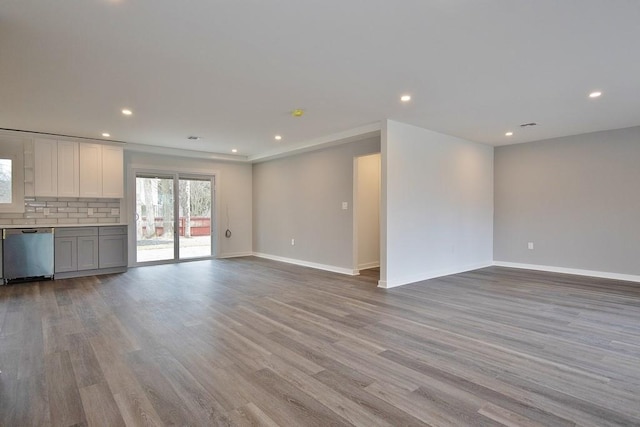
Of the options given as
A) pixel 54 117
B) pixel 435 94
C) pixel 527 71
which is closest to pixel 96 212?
pixel 54 117

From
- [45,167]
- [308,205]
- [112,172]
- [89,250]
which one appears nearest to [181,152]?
[112,172]

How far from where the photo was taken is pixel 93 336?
10.2ft

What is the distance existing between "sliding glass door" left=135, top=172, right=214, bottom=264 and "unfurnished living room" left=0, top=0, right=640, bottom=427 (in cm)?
4

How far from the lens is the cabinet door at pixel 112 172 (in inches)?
251

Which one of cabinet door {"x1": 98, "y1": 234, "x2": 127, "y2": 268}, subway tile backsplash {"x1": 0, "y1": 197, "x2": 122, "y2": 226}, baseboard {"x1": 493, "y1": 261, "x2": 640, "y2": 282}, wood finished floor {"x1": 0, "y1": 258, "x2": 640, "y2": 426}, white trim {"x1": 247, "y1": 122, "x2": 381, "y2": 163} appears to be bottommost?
wood finished floor {"x1": 0, "y1": 258, "x2": 640, "y2": 426}

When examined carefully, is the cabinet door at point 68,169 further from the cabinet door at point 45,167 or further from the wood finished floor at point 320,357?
the wood finished floor at point 320,357

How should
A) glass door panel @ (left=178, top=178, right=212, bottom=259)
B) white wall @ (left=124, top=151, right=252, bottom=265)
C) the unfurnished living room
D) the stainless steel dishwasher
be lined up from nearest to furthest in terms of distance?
the unfurnished living room, the stainless steel dishwasher, white wall @ (left=124, top=151, right=252, bottom=265), glass door panel @ (left=178, top=178, right=212, bottom=259)

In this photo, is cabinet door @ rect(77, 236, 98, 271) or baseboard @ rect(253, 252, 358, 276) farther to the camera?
baseboard @ rect(253, 252, 358, 276)

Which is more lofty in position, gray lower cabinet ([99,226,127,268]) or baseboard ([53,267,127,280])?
gray lower cabinet ([99,226,127,268])

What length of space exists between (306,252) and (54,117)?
4705 mm

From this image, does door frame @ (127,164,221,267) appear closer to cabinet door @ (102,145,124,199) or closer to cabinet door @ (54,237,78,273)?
cabinet door @ (102,145,124,199)

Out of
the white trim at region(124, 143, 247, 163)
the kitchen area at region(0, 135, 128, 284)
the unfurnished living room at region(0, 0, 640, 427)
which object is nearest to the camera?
the unfurnished living room at region(0, 0, 640, 427)

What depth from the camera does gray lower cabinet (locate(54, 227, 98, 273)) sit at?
576 cm

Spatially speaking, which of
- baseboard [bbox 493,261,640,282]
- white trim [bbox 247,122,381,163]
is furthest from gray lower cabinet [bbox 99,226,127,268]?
baseboard [bbox 493,261,640,282]
